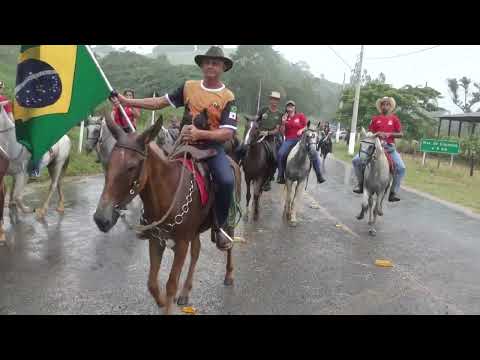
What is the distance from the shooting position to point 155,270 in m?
4.20

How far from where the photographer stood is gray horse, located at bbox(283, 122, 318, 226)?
934cm

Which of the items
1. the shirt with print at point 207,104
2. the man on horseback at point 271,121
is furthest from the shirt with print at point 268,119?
the shirt with print at point 207,104

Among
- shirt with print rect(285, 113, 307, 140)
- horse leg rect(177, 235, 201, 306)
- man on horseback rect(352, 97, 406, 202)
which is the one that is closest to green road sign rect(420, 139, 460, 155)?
man on horseback rect(352, 97, 406, 202)

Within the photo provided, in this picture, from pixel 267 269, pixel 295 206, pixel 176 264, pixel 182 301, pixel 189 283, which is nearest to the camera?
pixel 176 264

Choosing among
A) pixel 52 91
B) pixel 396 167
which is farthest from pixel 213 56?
pixel 396 167

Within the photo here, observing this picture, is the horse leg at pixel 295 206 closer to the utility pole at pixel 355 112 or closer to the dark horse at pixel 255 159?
the dark horse at pixel 255 159

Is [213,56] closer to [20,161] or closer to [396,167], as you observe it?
[20,161]

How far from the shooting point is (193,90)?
442 centimetres

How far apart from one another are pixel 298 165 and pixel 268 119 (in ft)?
4.49

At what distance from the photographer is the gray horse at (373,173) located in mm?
9055

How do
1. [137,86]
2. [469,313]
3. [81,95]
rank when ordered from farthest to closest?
1. [137,86]
2. [469,313]
3. [81,95]
